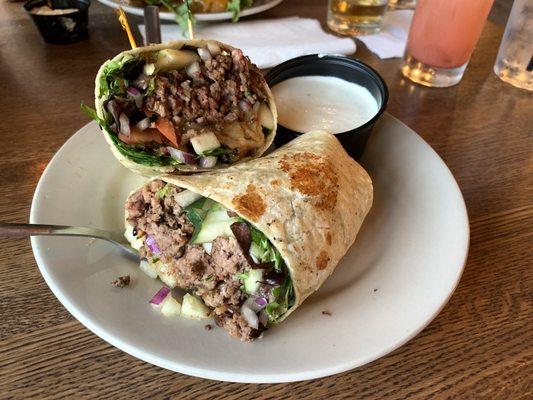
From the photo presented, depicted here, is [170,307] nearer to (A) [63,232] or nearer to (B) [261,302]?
(B) [261,302]

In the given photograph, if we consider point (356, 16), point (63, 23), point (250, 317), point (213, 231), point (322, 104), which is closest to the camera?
point (250, 317)

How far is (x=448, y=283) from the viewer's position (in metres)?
1.20

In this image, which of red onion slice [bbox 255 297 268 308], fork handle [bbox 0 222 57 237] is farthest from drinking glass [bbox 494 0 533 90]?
fork handle [bbox 0 222 57 237]

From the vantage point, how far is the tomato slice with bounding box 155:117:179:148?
4.56 feet

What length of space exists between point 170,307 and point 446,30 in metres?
1.83

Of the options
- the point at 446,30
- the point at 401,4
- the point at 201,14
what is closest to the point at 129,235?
the point at 201,14

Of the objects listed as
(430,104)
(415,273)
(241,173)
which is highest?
(241,173)

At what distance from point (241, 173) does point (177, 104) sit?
312 millimetres

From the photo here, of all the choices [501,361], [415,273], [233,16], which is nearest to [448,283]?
[415,273]

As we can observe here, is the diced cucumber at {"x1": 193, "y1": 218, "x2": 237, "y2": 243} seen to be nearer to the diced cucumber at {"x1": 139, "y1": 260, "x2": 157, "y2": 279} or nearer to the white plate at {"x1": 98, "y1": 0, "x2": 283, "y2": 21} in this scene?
the diced cucumber at {"x1": 139, "y1": 260, "x2": 157, "y2": 279}

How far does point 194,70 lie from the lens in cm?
149

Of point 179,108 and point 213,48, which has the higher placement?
point 213,48

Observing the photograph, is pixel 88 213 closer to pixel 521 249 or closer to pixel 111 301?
pixel 111 301

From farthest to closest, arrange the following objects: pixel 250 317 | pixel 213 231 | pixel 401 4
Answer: pixel 401 4 < pixel 213 231 < pixel 250 317
